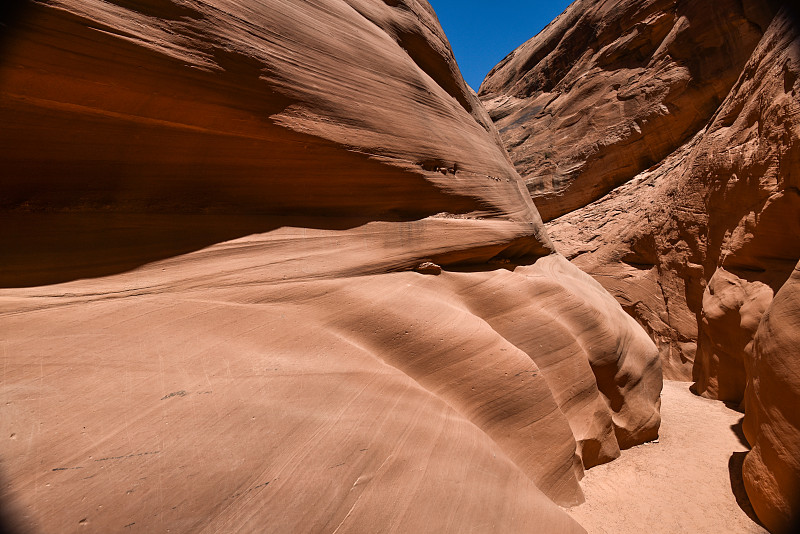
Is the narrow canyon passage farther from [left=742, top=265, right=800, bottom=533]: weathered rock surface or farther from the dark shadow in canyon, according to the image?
[left=742, top=265, right=800, bottom=533]: weathered rock surface

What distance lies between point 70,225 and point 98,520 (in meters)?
1.53

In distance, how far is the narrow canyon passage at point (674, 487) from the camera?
2.60 m

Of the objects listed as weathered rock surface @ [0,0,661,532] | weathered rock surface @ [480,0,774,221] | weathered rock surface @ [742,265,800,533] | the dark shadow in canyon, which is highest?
weathered rock surface @ [480,0,774,221]

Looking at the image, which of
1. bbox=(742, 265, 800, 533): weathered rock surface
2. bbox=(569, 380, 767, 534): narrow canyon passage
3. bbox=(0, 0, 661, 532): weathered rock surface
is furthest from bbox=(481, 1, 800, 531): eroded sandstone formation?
bbox=(0, 0, 661, 532): weathered rock surface

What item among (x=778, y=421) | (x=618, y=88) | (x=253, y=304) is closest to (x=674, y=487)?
(x=778, y=421)

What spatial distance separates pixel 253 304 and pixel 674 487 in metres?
3.72

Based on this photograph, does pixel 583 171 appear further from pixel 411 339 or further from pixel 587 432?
pixel 411 339

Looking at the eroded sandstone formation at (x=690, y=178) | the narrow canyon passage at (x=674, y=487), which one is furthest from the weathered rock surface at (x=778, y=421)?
the narrow canyon passage at (x=674, y=487)

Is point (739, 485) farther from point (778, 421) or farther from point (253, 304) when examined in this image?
point (253, 304)

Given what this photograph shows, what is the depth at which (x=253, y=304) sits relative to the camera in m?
2.19

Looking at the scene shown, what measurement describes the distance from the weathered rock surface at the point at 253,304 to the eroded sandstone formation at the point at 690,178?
4.69 feet

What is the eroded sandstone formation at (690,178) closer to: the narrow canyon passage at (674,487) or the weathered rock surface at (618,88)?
the weathered rock surface at (618,88)

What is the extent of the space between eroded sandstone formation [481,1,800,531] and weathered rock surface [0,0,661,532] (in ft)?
4.69

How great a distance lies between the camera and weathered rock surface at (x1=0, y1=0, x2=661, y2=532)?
148 centimetres
